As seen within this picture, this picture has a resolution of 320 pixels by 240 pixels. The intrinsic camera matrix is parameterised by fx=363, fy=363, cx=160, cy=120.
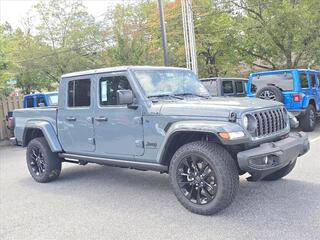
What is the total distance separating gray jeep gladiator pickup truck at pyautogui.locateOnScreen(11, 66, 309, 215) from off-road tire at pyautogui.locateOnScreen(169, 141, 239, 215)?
0.01m

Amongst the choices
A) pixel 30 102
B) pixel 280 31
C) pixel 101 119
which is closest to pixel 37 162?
pixel 101 119

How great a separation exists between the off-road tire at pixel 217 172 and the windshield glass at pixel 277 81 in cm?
705

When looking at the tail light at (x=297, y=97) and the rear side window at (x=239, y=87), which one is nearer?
the tail light at (x=297, y=97)

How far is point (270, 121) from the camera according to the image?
457cm

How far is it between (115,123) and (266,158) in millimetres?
2219

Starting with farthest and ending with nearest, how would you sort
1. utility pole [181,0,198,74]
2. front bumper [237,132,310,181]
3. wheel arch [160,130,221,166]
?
utility pole [181,0,198,74]
wheel arch [160,130,221,166]
front bumper [237,132,310,181]

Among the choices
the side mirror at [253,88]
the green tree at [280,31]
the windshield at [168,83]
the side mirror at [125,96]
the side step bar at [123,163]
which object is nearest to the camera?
the side mirror at [125,96]

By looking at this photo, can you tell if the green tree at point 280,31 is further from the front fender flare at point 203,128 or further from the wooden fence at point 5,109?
the front fender flare at point 203,128

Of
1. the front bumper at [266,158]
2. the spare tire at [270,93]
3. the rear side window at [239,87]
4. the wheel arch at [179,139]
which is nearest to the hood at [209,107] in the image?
the wheel arch at [179,139]

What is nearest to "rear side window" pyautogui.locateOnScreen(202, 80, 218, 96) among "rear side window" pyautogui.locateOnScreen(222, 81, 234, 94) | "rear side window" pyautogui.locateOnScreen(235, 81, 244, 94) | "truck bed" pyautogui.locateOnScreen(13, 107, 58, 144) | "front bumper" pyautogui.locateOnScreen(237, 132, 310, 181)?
"rear side window" pyautogui.locateOnScreen(222, 81, 234, 94)

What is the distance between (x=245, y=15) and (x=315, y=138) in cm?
1007

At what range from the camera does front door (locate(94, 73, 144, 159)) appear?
16.6 ft

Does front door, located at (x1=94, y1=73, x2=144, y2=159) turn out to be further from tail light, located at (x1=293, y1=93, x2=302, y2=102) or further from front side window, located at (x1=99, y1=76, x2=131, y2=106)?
tail light, located at (x1=293, y1=93, x2=302, y2=102)

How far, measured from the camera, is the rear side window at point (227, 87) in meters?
12.1
